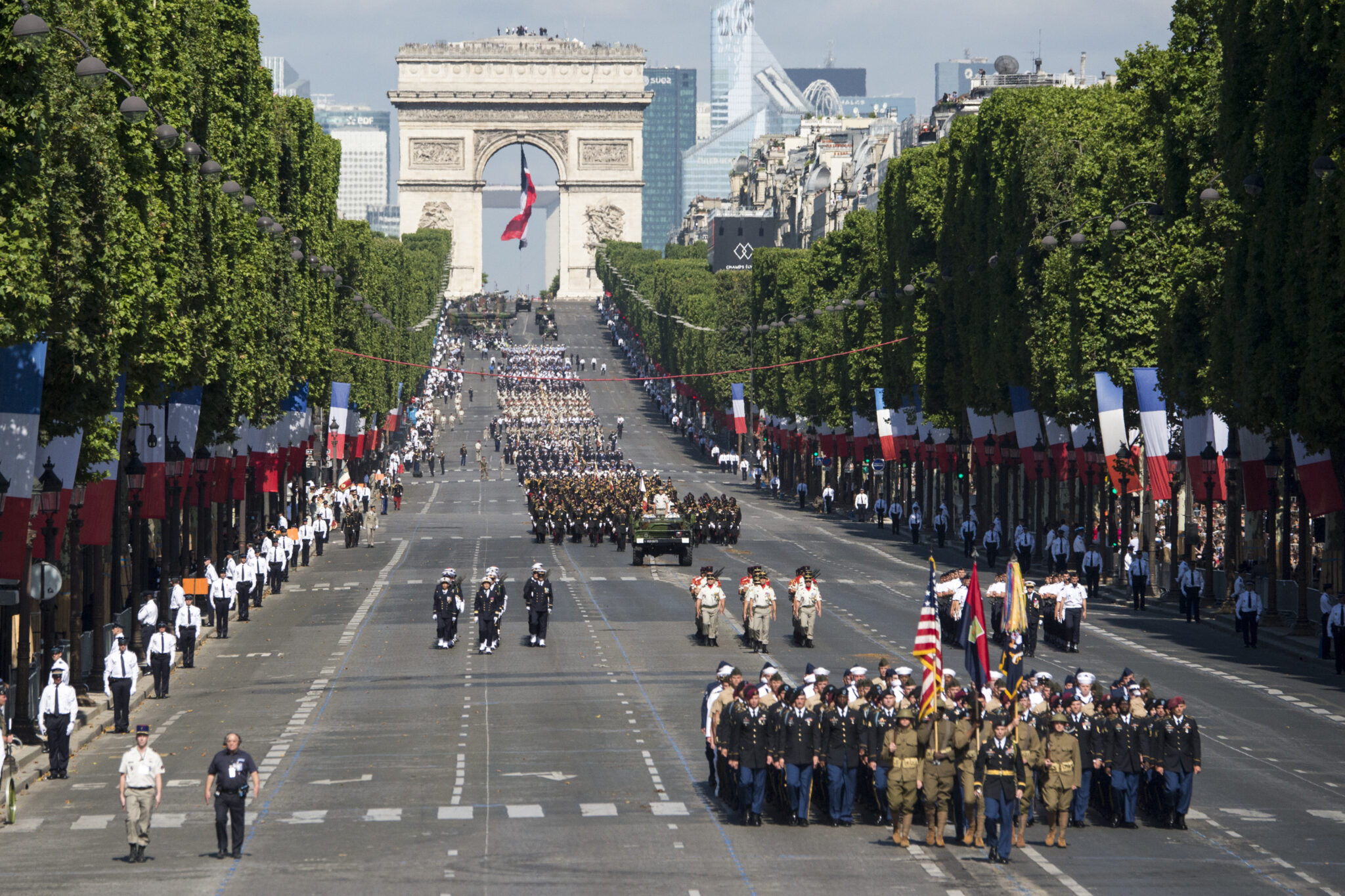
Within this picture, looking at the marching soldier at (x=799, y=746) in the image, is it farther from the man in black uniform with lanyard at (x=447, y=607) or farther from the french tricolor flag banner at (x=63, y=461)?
the man in black uniform with lanyard at (x=447, y=607)

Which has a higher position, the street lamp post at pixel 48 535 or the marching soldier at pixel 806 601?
the street lamp post at pixel 48 535

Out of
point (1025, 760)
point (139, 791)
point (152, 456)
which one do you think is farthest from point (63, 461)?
point (1025, 760)

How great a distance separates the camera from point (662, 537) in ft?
215

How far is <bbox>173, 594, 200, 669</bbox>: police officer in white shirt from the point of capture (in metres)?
41.2

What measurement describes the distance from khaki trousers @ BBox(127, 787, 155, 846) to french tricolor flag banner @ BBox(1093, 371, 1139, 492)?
122ft

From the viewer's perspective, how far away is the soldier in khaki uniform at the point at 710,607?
4297 centimetres

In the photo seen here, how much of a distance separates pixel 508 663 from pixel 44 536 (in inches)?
451

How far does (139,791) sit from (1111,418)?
125 ft

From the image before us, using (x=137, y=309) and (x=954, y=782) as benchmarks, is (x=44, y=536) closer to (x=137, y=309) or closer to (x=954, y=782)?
(x=137, y=309)

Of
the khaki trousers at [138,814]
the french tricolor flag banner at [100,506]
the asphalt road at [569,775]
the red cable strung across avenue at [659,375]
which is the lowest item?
the asphalt road at [569,775]

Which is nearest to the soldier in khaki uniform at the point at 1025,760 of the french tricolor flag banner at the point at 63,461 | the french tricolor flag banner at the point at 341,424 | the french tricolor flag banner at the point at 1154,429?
the french tricolor flag banner at the point at 63,461

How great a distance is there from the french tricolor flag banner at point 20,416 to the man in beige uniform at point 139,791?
261 inches

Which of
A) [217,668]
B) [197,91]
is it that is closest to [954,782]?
[217,668]

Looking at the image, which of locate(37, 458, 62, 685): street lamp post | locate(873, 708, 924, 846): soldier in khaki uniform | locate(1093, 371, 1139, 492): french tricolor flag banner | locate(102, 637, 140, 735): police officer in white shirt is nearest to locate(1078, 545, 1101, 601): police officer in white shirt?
locate(1093, 371, 1139, 492): french tricolor flag banner
